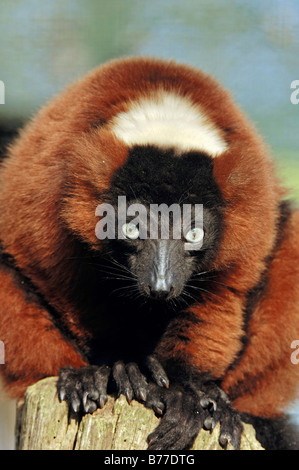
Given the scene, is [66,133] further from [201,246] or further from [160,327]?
[160,327]

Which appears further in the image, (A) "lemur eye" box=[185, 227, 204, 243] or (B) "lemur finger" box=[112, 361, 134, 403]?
(A) "lemur eye" box=[185, 227, 204, 243]

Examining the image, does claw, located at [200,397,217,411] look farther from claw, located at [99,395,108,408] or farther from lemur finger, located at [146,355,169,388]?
claw, located at [99,395,108,408]

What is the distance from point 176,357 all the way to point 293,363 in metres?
0.91

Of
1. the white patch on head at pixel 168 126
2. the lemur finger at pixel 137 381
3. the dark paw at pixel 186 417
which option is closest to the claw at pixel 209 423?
the dark paw at pixel 186 417

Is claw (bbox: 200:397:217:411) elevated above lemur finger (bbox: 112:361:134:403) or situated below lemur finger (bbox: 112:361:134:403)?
below

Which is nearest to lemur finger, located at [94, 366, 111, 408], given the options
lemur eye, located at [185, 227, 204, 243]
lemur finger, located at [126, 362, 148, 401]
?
lemur finger, located at [126, 362, 148, 401]

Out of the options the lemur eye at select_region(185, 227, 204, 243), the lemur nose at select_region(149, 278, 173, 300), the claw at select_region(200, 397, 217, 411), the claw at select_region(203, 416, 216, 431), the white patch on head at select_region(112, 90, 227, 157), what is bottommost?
the claw at select_region(203, 416, 216, 431)

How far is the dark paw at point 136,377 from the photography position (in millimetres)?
3557

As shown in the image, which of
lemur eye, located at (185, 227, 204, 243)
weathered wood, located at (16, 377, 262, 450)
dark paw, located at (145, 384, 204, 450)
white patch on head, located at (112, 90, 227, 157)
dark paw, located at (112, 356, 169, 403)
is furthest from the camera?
white patch on head, located at (112, 90, 227, 157)

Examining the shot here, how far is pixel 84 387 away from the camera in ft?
11.8

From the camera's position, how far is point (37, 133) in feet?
14.1

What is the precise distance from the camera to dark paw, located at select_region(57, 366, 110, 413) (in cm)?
349
